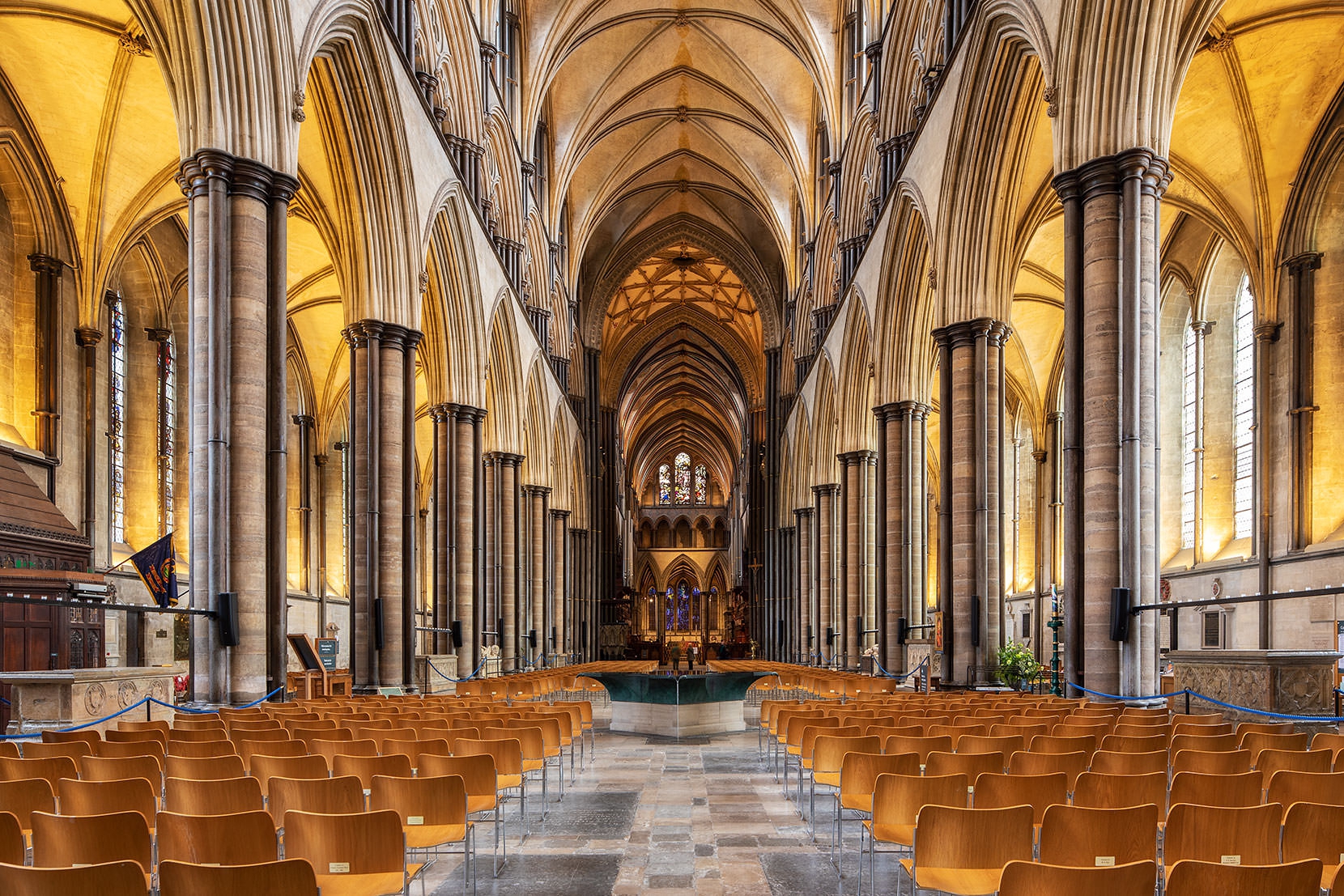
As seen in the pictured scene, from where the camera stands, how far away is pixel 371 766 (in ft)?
16.8

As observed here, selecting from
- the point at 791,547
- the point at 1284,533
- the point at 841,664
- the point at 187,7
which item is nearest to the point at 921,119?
the point at 1284,533

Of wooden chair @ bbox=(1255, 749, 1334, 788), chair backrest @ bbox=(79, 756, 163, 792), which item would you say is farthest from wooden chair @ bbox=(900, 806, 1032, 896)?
chair backrest @ bbox=(79, 756, 163, 792)

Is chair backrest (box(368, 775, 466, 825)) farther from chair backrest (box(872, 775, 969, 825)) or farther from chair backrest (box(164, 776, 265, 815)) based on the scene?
chair backrest (box(872, 775, 969, 825))

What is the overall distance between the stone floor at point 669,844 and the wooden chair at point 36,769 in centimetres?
193

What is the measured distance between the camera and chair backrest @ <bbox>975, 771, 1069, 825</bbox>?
451 cm

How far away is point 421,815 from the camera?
15.4 ft

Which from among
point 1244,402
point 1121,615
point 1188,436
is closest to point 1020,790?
A: point 1121,615

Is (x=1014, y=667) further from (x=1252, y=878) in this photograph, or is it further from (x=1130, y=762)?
(x=1252, y=878)

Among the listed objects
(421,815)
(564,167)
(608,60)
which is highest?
(608,60)

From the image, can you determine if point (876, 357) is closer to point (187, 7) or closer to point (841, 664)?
point (841, 664)

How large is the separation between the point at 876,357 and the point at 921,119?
5.23 metres

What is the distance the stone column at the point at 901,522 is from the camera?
20188 millimetres

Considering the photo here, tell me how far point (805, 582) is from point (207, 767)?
31645 mm

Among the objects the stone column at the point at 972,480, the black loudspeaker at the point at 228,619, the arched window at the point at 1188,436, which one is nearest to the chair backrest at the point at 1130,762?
the black loudspeaker at the point at 228,619
